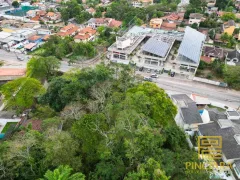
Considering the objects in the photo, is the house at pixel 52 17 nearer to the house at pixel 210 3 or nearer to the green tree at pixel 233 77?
the house at pixel 210 3

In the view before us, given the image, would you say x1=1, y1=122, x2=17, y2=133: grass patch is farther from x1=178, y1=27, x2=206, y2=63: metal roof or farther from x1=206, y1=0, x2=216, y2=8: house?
x1=206, y1=0, x2=216, y2=8: house

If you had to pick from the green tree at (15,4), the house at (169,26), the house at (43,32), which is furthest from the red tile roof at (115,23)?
the green tree at (15,4)

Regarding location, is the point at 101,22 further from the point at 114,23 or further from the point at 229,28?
the point at 229,28

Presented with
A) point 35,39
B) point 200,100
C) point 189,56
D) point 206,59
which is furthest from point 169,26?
point 35,39

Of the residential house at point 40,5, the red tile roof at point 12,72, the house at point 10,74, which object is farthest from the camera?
the residential house at point 40,5

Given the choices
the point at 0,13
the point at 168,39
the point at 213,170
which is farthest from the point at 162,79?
the point at 0,13

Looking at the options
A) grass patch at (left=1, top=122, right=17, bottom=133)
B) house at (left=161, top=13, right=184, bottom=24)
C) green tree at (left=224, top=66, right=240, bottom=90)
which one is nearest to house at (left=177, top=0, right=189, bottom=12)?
house at (left=161, top=13, right=184, bottom=24)
